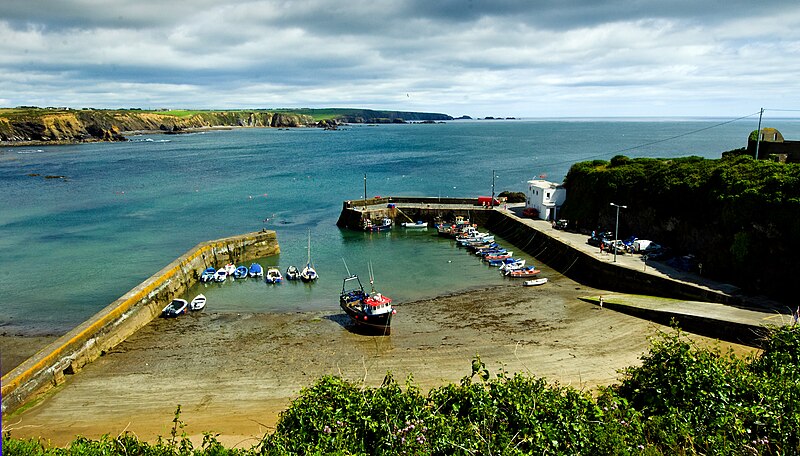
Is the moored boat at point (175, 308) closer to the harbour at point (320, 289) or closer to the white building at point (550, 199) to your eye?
the harbour at point (320, 289)

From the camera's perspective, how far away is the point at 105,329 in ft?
86.5

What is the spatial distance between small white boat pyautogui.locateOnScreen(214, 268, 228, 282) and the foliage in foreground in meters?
26.9

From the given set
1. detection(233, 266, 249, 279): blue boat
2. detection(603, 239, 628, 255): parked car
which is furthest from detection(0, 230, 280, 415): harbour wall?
detection(603, 239, 628, 255): parked car

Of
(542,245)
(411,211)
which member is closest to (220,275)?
(411,211)

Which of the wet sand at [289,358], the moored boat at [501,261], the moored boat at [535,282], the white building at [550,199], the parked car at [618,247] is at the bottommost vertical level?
the wet sand at [289,358]

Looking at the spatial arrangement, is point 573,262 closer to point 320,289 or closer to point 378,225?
point 320,289

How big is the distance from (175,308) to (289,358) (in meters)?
11.5

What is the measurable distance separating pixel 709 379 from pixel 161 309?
99.4 feet

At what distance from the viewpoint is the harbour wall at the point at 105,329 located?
70.7 feet

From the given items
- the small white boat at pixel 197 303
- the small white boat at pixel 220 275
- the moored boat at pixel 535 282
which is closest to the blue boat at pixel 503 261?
the moored boat at pixel 535 282

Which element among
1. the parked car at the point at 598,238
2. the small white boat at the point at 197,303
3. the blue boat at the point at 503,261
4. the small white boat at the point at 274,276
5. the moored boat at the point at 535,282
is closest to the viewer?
the small white boat at the point at 197,303

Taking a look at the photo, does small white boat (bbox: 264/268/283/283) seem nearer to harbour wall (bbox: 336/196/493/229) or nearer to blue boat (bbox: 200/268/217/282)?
blue boat (bbox: 200/268/217/282)

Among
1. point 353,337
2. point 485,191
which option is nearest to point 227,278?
point 353,337

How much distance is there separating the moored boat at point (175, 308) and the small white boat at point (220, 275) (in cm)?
597
